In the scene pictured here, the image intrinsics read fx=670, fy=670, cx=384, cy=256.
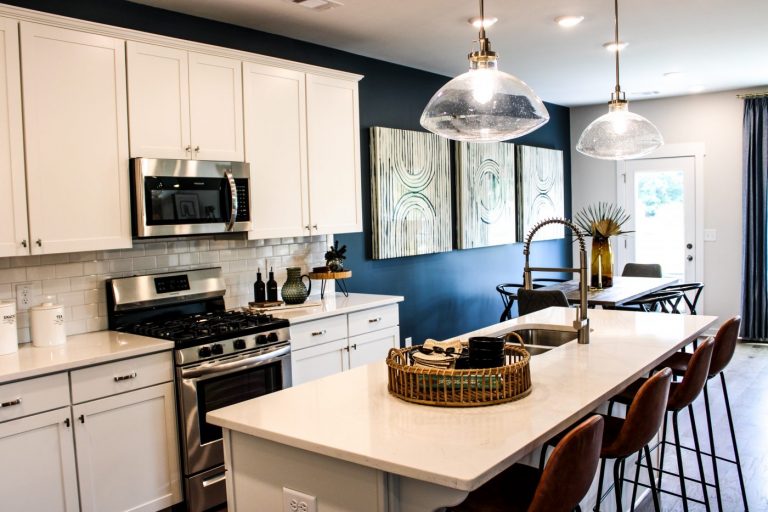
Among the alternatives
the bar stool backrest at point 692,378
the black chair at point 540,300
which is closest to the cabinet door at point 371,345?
the black chair at point 540,300

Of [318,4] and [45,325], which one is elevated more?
[318,4]

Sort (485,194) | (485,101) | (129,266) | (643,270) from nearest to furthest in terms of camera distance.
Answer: (485,101) → (129,266) → (643,270) → (485,194)

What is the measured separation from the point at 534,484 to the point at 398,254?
3.47 metres

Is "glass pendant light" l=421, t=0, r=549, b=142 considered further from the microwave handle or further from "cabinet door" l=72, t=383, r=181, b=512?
"cabinet door" l=72, t=383, r=181, b=512

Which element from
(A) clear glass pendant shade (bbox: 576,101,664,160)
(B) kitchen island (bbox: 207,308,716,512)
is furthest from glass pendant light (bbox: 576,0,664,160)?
(B) kitchen island (bbox: 207,308,716,512)

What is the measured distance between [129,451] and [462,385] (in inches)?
70.8

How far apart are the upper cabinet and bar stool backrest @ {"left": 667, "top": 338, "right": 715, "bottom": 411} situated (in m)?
2.56

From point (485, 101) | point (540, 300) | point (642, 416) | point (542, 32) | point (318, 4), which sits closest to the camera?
point (642, 416)

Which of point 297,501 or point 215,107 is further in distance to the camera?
point 215,107

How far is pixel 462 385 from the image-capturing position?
2.02 meters

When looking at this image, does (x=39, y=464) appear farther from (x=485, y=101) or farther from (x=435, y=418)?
(x=485, y=101)

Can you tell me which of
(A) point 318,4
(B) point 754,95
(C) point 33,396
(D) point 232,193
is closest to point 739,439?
(D) point 232,193

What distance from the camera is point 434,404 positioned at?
2.04 meters

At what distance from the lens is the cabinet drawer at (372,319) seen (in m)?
4.18
